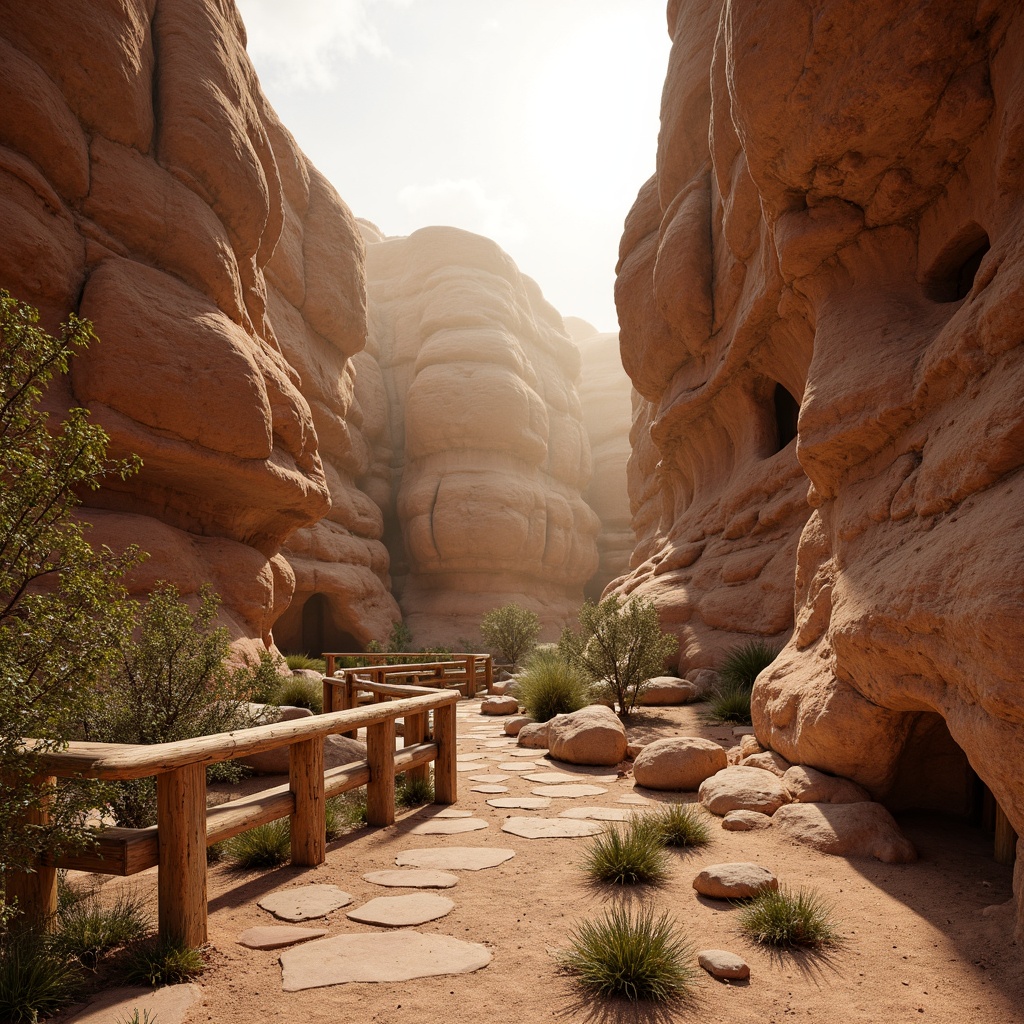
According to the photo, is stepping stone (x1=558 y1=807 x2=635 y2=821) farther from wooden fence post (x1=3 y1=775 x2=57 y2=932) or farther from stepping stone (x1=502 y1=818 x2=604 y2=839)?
wooden fence post (x1=3 y1=775 x2=57 y2=932)

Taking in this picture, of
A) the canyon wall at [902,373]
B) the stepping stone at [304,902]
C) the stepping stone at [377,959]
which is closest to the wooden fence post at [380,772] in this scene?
the stepping stone at [304,902]

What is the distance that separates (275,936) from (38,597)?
2002 mm

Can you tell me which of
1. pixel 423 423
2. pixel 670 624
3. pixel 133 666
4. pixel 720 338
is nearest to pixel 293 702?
pixel 133 666

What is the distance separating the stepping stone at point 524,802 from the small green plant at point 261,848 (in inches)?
77.7

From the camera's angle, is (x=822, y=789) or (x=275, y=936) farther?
(x=822, y=789)

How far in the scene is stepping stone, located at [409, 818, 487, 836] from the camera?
497cm

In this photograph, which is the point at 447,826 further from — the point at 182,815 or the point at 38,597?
the point at 38,597

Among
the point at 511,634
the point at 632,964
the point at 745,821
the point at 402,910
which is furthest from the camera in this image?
the point at 511,634

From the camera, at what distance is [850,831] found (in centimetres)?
445

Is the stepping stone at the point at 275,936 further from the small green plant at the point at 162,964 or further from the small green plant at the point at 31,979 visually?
the small green plant at the point at 31,979

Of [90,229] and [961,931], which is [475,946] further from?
[90,229]

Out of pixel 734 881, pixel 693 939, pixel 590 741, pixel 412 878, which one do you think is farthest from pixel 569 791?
pixel 693 939

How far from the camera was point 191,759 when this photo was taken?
9.94 feet

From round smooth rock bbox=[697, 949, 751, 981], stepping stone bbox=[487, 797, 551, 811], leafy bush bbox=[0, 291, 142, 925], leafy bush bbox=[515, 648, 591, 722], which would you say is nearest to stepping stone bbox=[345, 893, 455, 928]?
round smooth rock bbox=[697, 949, 751, 981]
